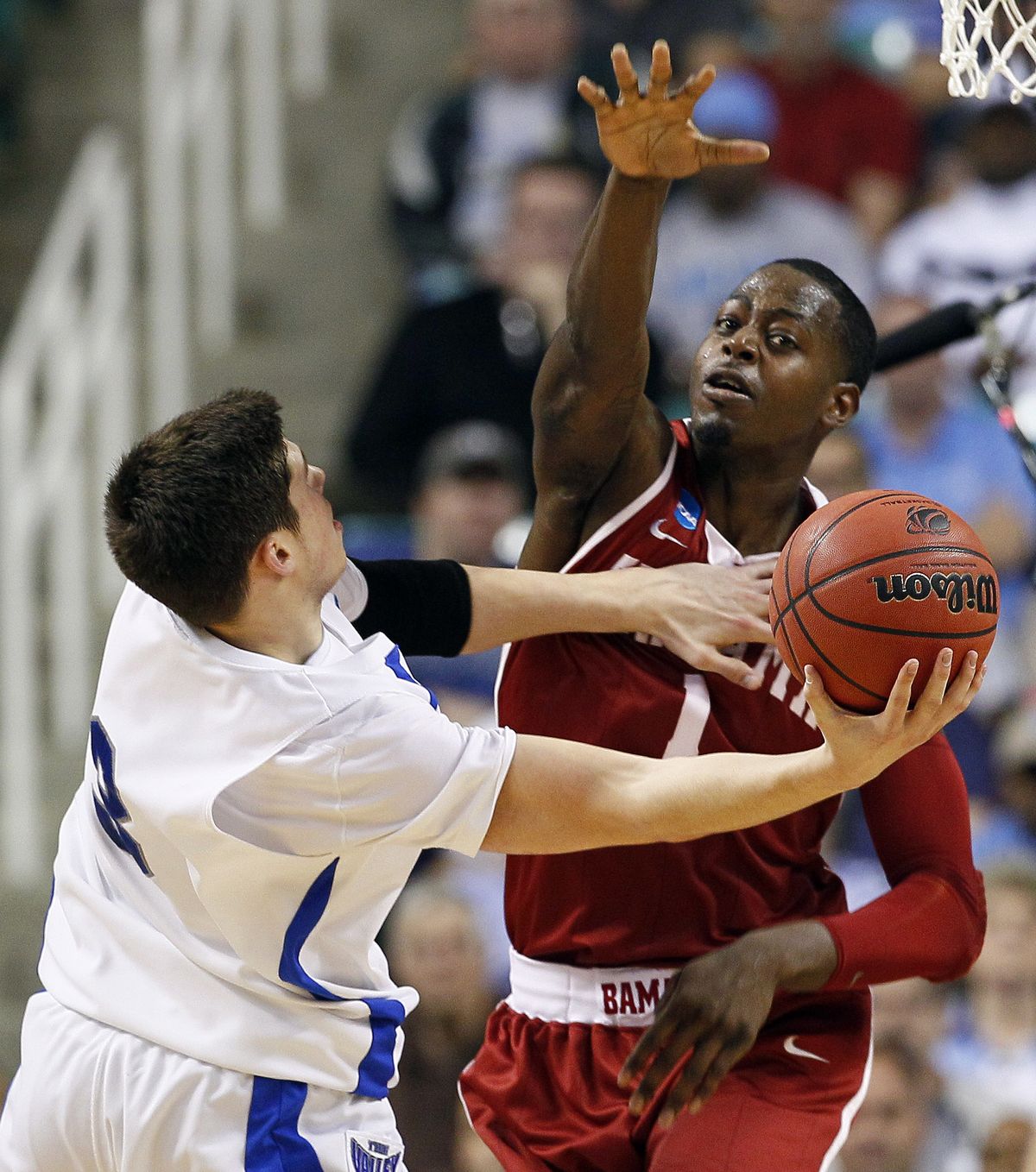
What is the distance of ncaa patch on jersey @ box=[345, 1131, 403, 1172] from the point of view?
10.8 ft

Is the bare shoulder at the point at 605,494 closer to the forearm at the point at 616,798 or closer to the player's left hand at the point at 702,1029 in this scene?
the forearm at the point at 616,798

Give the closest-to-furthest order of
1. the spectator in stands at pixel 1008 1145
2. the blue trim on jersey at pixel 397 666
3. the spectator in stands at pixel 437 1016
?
the blue trim on jersey at pixel 397 666
the spectator in stands at pixel 1008 1145
the spectator in stands at pixel 437 1016

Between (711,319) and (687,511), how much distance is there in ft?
12.2

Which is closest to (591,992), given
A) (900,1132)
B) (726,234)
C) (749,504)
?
(749,504)

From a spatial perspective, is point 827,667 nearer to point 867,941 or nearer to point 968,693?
point 968,693

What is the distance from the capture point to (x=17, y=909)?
260 inches

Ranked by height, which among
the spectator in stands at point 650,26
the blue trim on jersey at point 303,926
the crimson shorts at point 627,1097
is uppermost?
the spectator in stands at point 650,26

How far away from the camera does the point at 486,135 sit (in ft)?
25.6

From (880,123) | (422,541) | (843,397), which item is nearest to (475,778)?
(843,397)

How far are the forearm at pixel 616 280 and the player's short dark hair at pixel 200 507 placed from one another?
0.61m

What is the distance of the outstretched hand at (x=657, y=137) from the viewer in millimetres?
3248

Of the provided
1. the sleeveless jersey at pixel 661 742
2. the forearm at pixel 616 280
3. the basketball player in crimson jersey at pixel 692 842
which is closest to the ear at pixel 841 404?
the basketball player in crimson jersey at pixel 692 842

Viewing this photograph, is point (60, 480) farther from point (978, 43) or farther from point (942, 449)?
point (978, 43)

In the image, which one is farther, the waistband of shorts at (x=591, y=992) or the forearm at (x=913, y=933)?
the waistband of shorts at (x=591, y=992)
